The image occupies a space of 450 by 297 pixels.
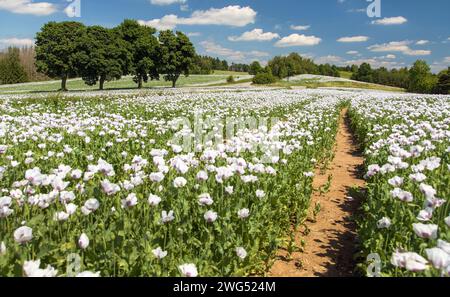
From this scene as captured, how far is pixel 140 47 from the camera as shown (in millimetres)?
61094

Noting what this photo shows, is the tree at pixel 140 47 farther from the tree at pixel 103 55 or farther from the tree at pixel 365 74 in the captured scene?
the tree at pixel 365 74

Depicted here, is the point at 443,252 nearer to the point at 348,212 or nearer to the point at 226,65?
the point at 348,212

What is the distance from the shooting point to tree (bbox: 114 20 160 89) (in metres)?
60.4

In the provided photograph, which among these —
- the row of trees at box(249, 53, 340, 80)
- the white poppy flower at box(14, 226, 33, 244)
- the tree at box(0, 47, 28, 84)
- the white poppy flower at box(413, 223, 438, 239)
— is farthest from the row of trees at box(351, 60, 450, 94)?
the tree at box(0, 47, 28, 84)

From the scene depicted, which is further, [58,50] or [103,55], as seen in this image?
[103,55]

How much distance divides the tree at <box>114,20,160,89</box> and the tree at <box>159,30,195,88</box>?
1.52m

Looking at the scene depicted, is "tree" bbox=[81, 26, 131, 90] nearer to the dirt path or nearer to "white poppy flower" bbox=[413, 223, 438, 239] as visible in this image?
the dirt path

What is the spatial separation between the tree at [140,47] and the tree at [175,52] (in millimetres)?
1523

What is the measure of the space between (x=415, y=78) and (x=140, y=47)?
78503mm

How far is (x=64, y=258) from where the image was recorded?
3.81m

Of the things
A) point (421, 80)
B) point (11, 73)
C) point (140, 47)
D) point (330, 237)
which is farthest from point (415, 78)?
point (11, 73)

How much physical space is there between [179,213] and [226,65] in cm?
17392

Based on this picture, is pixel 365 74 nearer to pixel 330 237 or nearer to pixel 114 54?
pixel 114 54
